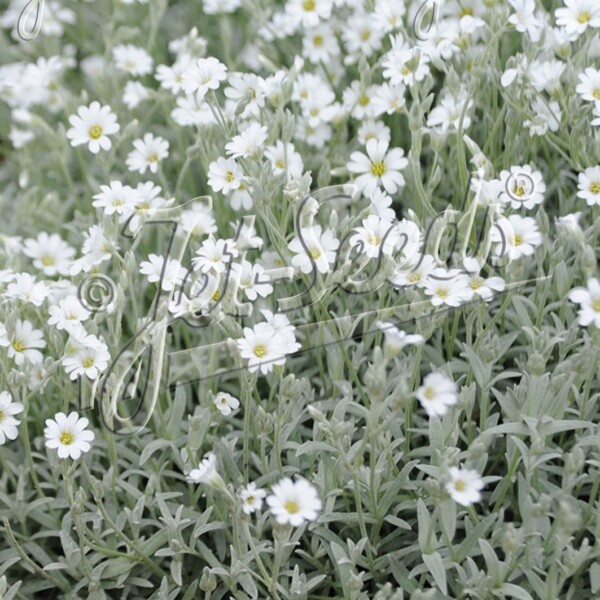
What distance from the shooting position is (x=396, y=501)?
2305 mm

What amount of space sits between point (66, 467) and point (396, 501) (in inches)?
32.5

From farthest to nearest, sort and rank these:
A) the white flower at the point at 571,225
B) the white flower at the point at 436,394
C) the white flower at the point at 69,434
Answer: the white flower at the point at 69,434, the white flower at the point at 571,225, the white flower at the point at 436,394

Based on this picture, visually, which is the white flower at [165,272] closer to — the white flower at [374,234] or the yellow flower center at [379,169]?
the white flower at [374,234]

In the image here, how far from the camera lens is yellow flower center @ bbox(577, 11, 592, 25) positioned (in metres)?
2.44

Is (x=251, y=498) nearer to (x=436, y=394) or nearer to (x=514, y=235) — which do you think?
(x=436, y=394)

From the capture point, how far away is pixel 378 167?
2709 millimetres

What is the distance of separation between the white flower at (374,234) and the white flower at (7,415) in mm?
929

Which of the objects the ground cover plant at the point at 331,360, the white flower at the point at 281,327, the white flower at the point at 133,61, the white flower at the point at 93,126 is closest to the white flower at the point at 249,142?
the ground cover plant at the point at 331,360

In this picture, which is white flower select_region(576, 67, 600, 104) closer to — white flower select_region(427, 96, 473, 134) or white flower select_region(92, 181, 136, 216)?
white flower select_region(427, 96, 473, 134)

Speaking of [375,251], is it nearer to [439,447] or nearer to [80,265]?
[439,447]

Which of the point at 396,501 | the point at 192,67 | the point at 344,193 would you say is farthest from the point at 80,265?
the point at 396,501

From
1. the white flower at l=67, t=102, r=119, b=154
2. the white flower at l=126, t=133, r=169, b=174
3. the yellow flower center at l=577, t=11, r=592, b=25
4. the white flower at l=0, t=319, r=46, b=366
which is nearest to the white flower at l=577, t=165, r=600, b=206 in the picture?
the yellow flower center at l=577, t=11, r=592, b=25

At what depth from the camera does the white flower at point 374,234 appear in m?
2.23

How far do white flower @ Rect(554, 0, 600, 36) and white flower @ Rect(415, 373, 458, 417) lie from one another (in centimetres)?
116
